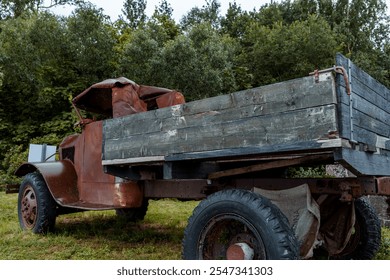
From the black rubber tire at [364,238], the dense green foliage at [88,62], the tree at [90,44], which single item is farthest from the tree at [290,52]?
the black rubber tire at [364,238]

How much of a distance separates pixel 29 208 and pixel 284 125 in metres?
4.20

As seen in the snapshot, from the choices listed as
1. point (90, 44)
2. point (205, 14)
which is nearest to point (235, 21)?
point (205, 14)

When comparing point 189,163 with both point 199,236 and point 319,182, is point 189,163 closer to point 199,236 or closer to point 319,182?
point 199,236

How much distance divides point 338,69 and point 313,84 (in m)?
0.19

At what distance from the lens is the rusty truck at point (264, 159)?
285 cm

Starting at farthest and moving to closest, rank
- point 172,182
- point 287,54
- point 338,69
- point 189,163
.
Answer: point 287,54 → point 172,182 → point 189,163 → point 338,69

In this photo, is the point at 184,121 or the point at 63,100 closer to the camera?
the point at 184,121

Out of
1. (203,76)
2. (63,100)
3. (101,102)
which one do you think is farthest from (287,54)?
Answer: (101,102)

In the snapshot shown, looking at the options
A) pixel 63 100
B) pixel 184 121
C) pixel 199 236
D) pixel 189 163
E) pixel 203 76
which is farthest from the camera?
pixel 63 100

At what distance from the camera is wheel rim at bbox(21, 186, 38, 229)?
5706 millimetres

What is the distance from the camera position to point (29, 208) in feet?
18.9

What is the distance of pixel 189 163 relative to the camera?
3.99 meters

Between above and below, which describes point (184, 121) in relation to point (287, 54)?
below

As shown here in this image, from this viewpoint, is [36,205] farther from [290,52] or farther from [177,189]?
[290,52]
